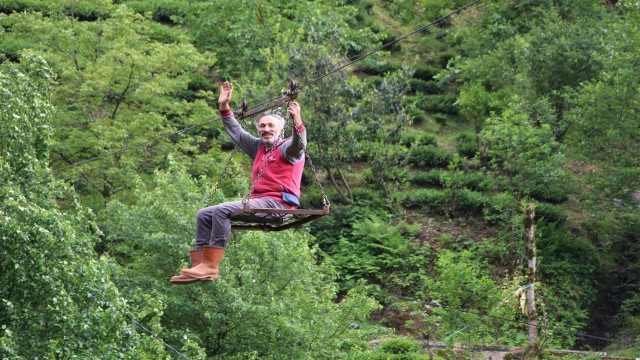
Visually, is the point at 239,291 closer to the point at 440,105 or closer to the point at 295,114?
the point at 295,114

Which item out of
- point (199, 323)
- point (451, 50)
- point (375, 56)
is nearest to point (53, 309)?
point (199, 323)

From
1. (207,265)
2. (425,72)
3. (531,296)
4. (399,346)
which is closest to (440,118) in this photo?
(425,72)

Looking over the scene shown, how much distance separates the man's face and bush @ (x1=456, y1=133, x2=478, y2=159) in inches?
977

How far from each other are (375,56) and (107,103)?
14.3 metres

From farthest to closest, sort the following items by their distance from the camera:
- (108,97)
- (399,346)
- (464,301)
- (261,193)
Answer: (108,97)
(399,346)
(464,301)
(261,193)

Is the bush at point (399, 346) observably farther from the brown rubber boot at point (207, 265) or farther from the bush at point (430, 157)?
the brown rubber boot at point (207, 265)

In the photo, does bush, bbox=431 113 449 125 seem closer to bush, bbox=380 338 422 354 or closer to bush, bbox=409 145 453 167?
bush, bbox=409 145 453 167

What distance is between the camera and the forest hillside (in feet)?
72.1

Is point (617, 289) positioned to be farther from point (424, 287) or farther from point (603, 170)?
point (424, 287)

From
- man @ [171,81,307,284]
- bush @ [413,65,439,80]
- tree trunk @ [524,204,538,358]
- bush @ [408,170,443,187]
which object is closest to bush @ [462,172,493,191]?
bush @ [408,170,443,187]

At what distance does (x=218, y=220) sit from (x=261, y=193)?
0.64m

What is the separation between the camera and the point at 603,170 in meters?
29.8

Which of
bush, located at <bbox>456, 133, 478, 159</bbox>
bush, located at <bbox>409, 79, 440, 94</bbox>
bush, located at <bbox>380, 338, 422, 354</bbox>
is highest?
bush, located at <bbox>409, 79, 440, 94</bbox>

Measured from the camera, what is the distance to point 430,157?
3706 centimetres
